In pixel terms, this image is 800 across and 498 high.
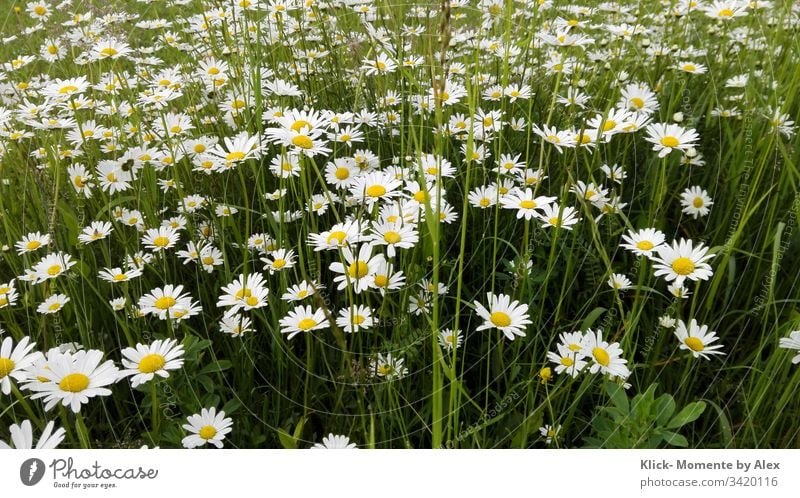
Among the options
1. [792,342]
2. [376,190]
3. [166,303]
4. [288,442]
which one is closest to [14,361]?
[166,303]

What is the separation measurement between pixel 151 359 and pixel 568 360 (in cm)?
61

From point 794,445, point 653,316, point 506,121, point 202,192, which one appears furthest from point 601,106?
point 202,192

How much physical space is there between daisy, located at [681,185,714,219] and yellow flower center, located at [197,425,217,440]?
99 cm

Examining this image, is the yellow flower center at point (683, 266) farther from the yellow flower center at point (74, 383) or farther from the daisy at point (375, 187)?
the yellow flower center at point (74, 383)

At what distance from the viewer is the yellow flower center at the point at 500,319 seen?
0.83 meters

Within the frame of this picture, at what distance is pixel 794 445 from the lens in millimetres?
Answer: 774

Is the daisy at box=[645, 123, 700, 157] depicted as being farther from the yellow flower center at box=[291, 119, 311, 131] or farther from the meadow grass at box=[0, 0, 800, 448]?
the yellow flower center at box=[291, 119, 311, 131]

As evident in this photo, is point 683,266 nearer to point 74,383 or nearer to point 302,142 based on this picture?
point 302,142

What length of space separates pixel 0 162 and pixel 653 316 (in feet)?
5.38

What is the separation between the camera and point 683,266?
84 centimetres
